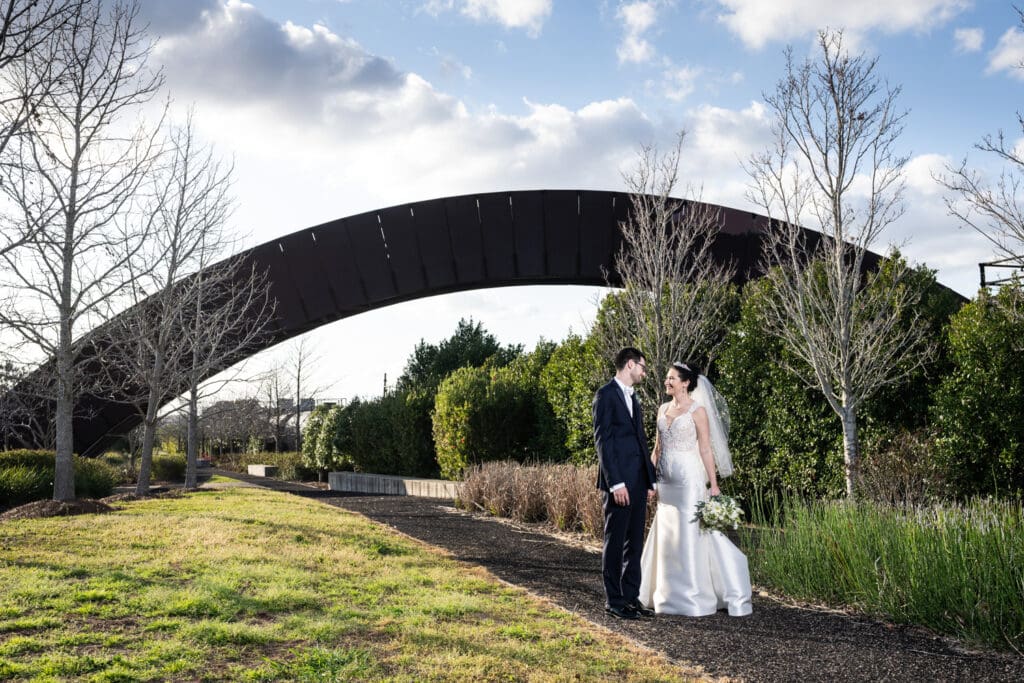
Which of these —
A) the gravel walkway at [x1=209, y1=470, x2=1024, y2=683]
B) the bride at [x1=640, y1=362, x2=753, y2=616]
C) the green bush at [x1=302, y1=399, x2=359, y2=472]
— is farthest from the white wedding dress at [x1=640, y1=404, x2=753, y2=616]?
the green bush at [x1=302, y1=399, x2=359, y2=472]

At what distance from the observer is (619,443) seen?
19.9 ft

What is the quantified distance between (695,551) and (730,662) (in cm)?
128

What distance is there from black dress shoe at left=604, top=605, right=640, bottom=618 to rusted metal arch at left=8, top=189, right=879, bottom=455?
15.4m

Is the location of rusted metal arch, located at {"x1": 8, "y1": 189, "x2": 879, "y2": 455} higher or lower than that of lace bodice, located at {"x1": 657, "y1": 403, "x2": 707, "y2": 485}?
higher

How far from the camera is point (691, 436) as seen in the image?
640 cm

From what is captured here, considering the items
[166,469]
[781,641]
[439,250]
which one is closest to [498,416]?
[439,250]

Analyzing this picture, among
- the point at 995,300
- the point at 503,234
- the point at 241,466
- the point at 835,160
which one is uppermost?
the point at 503,234

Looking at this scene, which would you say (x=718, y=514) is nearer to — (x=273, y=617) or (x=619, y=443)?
(x=619, y=443)

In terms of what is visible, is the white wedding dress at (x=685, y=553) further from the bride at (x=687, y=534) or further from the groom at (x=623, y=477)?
the groom at (x=623, y=477)

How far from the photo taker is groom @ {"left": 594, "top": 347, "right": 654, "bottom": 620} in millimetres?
6062

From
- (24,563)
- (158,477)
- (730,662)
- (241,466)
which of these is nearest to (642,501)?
(730,662)

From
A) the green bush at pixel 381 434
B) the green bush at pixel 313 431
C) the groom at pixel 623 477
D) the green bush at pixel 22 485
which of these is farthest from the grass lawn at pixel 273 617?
the green bush at pixel 313 431

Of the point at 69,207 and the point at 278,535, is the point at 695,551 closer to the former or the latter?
the point at 278,535

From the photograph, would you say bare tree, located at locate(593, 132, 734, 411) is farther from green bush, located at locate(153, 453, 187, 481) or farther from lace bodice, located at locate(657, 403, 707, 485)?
green bush, located at locate(153, 453, 187, 481)
